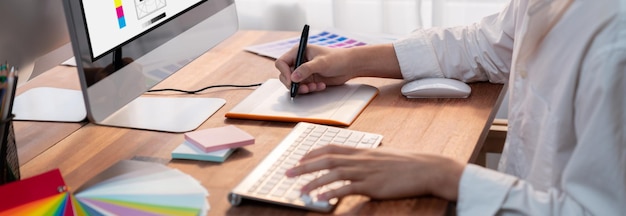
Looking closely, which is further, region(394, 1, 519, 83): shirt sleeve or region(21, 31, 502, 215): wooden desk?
region(394, 1, 519, 83): shirt sleeve

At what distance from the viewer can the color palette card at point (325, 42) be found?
164 centimetres

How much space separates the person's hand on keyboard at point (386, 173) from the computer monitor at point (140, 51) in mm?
313

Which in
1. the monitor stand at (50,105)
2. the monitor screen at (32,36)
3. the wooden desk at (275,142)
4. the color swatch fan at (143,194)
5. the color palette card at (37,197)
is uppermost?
the monitor screen at (32,36)

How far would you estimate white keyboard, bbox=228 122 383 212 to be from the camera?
1.00 meters

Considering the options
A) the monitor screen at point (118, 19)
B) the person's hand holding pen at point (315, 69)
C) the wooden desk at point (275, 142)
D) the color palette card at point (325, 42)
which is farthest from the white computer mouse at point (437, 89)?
the monitor screen at point (118, 19)

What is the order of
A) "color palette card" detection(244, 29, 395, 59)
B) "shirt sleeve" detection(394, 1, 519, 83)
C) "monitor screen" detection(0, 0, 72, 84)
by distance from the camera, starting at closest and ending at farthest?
"monitor screen" detection(0, 0, 72, 84) < "shirt sleeve" detection(394, 1, 519, 83) < "color palette card" detection(244, 29, 395, 59)

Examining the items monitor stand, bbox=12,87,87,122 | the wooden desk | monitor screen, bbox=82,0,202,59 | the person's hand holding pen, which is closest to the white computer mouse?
the wooden desk

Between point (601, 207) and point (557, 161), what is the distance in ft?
0.31

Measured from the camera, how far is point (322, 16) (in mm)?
2309

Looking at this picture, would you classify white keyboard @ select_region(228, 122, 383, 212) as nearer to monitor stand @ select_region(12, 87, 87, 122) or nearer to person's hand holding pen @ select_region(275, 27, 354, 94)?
person's hand holding pen @ select_region(275, 27, 354, 94)

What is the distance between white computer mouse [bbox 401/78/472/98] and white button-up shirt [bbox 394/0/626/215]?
0.45ft

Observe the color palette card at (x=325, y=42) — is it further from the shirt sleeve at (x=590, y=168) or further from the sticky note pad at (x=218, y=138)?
the shirt sleeve at (x=590, y=168)

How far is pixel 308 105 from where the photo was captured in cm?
134

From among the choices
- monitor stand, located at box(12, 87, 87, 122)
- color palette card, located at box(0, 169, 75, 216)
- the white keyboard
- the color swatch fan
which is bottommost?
monitor stand, located at box(12, 87, 87, 122)
